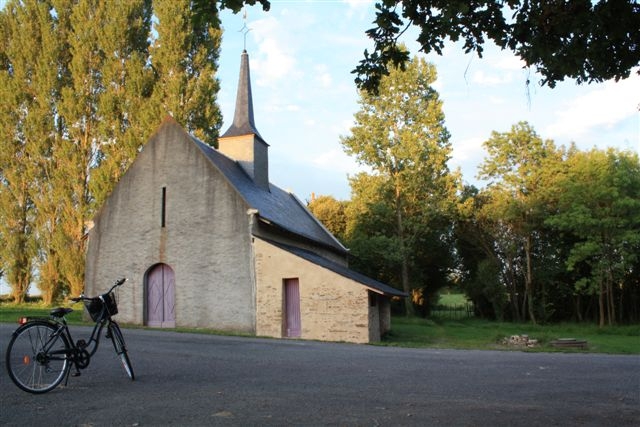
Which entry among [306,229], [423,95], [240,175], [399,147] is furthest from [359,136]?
[240,175]

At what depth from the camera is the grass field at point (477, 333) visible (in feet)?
61.1

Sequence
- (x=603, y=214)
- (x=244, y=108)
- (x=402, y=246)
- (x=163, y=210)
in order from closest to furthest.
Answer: (x=163, y=210) < (x=244, y=108) < (x=603, y=214) < (x=402, y=246)

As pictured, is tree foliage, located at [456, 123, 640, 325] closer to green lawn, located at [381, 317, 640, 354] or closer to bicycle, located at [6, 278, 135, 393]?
green lawn, located at [381, 317, 640, 354]

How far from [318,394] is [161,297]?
15737 millimetres

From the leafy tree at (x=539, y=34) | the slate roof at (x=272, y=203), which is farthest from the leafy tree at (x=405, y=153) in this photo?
the leafy tree at (x=539, y=34)

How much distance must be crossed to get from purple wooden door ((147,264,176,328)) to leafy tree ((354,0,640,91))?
1630cm

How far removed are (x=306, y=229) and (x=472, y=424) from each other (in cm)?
2170

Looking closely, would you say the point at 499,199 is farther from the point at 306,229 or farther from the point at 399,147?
the point at 306,229

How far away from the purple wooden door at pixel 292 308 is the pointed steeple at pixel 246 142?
7732 millimetres

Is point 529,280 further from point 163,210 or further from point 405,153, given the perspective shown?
point 163,210

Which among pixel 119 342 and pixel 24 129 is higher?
Result: pixel 24 129

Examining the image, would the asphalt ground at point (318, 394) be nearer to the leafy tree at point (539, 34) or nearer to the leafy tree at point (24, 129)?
the leafy tree at point (539, 34)

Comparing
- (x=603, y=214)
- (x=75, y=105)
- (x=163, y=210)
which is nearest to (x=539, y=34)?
(x=163, y=210)

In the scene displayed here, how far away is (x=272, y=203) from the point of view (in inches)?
968
